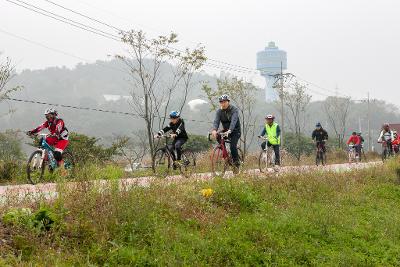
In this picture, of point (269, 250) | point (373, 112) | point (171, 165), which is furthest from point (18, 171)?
point (373, 112)

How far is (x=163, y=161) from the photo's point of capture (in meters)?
12.9

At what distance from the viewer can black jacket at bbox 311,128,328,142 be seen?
22.2 meters

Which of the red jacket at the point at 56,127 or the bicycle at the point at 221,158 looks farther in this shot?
the bicycle at the point at 221,158

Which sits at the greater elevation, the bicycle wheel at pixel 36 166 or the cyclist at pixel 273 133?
the cyclist at pixel 273 133

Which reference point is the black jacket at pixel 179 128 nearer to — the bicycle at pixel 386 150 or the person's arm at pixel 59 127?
the person's arm at pixel 59 127

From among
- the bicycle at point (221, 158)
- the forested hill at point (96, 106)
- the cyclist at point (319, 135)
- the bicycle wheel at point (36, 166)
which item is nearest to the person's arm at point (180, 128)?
the bicycle at point (221, 158)

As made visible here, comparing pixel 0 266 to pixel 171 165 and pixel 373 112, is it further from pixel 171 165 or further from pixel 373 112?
pixel 373 112

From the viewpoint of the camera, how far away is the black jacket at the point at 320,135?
2217cm

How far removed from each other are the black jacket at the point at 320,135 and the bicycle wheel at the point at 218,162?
11.0 metres

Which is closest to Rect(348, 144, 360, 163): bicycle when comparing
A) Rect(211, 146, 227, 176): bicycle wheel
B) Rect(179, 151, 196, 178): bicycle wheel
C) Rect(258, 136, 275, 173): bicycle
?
Rect(258, 136, 275, 173): bicycle

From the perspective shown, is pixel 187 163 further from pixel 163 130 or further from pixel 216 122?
pixel 216 122

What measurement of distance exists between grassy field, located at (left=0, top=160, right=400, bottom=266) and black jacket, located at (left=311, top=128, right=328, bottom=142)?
38.0 feet

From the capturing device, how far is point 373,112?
122 meters

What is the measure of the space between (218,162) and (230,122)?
1.08 meters
